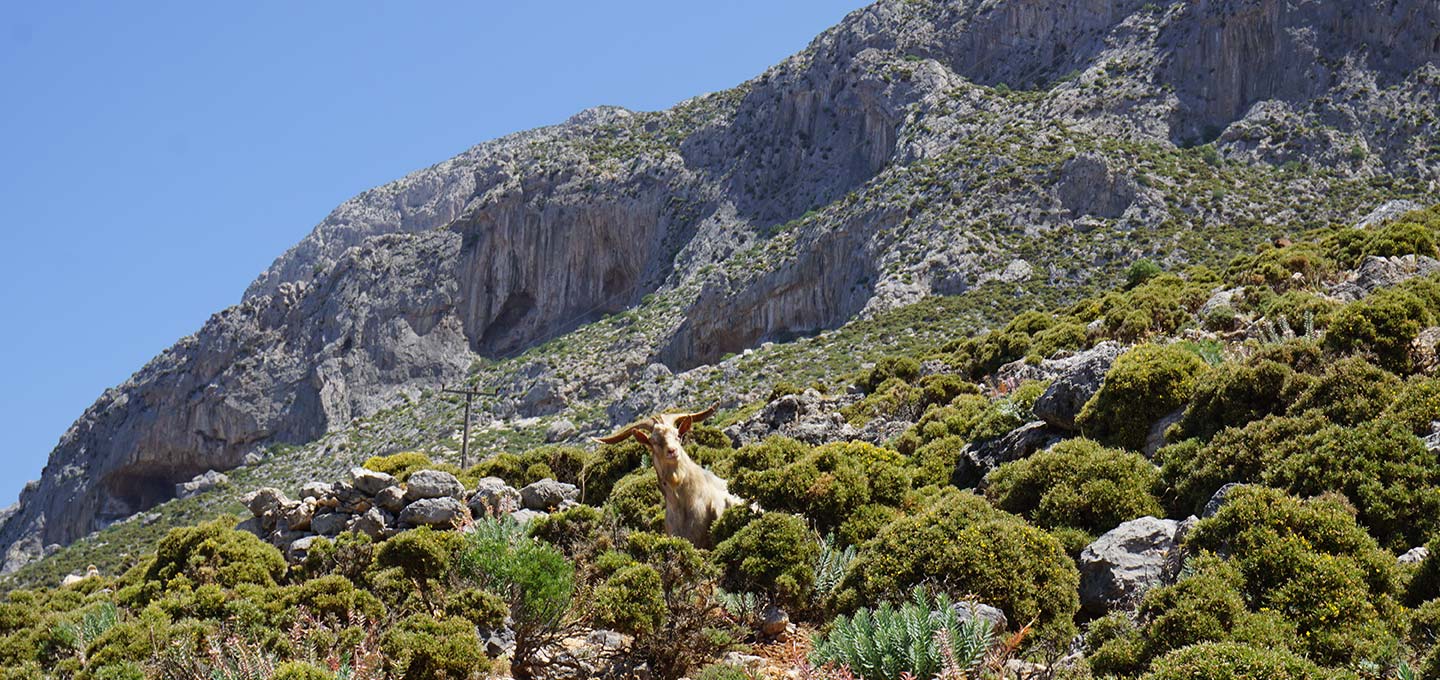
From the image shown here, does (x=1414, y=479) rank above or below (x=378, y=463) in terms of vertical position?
below

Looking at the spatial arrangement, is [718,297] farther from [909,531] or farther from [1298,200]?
[909,531]

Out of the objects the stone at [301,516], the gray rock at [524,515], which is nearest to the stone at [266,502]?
the stone at [301,516]

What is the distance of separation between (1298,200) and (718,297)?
34235 millimetres

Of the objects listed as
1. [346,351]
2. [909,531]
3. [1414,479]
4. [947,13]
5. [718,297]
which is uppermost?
[947,13]

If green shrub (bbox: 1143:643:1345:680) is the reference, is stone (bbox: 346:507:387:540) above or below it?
above

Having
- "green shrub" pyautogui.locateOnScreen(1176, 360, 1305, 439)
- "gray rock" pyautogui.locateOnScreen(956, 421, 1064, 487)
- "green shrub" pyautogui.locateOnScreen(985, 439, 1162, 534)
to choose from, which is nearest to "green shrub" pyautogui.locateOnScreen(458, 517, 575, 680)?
"green shrub" pyautogui.locateOnScreen(985, 439, 1162, 534)

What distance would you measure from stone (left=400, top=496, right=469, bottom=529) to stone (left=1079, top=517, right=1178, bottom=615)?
9244 millimetres

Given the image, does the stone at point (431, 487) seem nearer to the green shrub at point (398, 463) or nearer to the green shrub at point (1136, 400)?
the green shrub at point (398, 463)

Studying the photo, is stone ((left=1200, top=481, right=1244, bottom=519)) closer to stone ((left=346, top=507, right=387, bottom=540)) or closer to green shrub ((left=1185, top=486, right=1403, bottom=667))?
green shrub ((left=1185, top=486, right=1403, bottom=667))

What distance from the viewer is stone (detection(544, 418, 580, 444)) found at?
56.5 meters

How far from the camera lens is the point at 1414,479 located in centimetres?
936

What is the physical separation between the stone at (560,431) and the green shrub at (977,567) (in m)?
46.5

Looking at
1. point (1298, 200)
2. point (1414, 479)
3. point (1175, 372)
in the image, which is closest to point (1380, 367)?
point (1175, 372)

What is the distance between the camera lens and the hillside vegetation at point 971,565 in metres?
7.82
